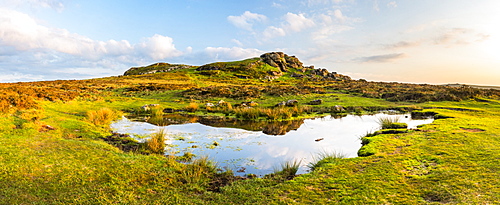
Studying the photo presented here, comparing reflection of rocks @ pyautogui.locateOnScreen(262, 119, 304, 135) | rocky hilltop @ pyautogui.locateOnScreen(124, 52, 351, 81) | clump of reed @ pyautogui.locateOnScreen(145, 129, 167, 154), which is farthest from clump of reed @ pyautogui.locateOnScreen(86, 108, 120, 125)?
rocky hilltop @ pyautogui.locateOnScreen(124, 52, 351, 81)

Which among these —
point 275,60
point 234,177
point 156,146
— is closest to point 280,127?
point 156,146

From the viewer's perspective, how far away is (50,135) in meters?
14.3

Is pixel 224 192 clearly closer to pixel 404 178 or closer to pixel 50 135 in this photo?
pixel 404 178

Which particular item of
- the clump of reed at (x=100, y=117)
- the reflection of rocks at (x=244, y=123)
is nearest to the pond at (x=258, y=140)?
the reflection of rocks at (x=244, y=123)

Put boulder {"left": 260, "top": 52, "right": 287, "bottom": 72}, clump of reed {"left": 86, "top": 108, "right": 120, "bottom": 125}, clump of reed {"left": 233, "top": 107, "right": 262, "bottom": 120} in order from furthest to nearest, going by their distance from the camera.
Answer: boulder {"left": 260, "top": 52, "right": 287, "bottom": 72}, clump of reed {"left": 233, "top": 107, "right": 262, "bottom": 120}, clump of reed {"left": 86, "top": 108, "right": 120, "bottom": 125}

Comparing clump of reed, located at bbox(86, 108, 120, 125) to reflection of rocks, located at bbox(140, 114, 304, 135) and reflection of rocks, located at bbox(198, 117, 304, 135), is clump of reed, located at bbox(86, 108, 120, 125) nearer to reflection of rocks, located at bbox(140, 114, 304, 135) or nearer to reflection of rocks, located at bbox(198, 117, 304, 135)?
reflection of rocks, located at bbox(140, 114, 304, 135)

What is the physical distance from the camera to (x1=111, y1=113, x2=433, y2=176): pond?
13.3 m

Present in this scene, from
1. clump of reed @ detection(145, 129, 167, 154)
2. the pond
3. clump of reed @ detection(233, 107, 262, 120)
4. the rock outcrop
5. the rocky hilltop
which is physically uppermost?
the rock outcrop

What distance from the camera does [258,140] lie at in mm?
17750

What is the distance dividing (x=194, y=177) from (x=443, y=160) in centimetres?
1032

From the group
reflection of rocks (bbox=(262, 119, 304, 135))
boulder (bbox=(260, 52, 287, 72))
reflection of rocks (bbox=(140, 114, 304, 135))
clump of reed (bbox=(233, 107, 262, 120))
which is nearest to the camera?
reflection of rocks (bbox=(262, 119, 304, 135))

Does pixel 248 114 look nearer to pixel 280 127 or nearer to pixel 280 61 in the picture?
pixel 280 127

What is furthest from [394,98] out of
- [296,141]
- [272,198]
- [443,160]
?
[272,198]

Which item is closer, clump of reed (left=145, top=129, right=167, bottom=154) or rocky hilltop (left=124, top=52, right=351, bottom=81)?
clump of reed (left=145, top=129, right=167, bottom=154)
